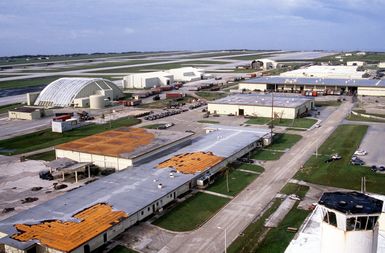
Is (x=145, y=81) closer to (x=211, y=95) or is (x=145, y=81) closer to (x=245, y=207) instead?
(x=211, y=95)

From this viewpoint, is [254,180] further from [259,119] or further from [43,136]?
[43,136]

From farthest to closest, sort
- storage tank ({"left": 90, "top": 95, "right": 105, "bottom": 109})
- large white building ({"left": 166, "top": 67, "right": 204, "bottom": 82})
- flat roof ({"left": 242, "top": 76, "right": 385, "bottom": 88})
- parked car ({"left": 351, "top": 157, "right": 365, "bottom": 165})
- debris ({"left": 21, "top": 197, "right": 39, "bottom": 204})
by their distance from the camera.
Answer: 1. large white building ({"left": 166, "top": 67, "right": 204, "bottom": 82})
2. flat roof ({"left": 242, "top": 76, "right": 385, "bottom": 88})
3. storage tank ({"left": 90, "top": 95, "right": 105, "bottom": 109})
4. parked car ({"left": 351, "top": 157, "right": 365, "bottom": 165})
5. debris ({"left": 21, "top": 197, "right": 39, "bottom": 204})

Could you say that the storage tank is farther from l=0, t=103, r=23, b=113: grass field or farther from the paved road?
the paved road

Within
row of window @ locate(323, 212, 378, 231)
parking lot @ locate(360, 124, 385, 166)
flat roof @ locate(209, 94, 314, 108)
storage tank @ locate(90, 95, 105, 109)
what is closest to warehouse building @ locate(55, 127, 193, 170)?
parking lot @ locate(360, 124, 385, 166)

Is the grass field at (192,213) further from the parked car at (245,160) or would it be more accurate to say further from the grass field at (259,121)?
the grass field at (259,121)

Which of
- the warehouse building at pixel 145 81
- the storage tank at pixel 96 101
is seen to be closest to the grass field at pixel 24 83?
the warehouse building at pixel 145 81
